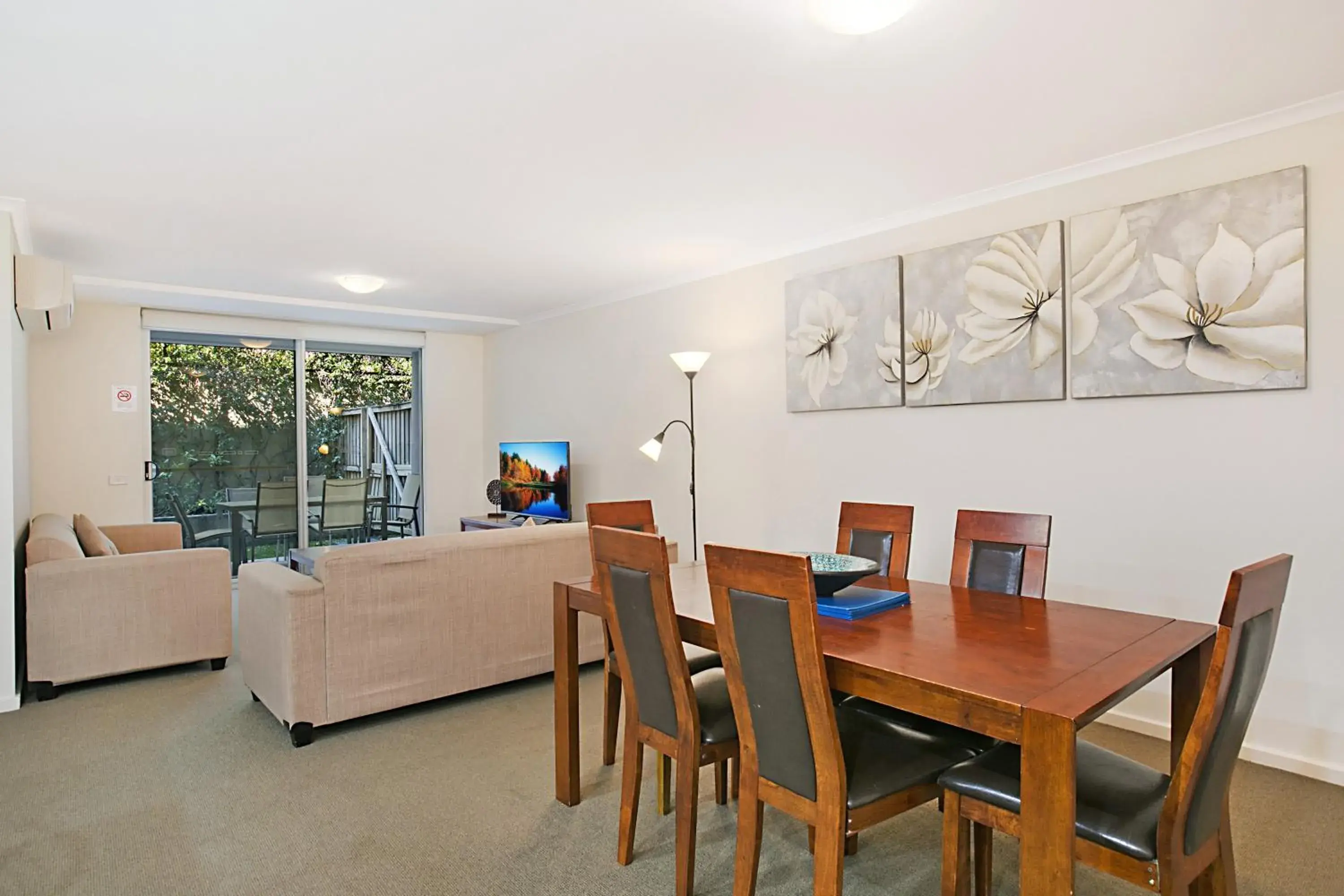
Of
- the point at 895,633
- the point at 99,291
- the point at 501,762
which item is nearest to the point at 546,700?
the point at 501,762

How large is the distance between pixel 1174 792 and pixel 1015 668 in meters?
0.34

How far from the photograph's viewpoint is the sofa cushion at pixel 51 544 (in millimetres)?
3787

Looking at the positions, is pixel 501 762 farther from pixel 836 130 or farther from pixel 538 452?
pixel 538 452

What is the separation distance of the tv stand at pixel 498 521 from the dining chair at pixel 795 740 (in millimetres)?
4343

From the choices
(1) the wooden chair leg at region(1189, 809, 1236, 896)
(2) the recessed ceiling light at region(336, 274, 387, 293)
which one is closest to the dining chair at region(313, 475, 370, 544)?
(2) the recessed ceiling light at region(336, 274, 387, 293)

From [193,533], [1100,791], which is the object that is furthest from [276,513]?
[1100,791]

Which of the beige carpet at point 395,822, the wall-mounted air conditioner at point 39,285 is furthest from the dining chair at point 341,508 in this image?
the beige carpet at point 395,822

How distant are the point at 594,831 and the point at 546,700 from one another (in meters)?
1.28

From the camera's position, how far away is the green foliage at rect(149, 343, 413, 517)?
20.2 feet

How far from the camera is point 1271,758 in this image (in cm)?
292

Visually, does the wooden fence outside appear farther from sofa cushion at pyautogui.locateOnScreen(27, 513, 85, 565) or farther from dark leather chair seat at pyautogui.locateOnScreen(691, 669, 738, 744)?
dark leather chair seat at pyautogui.locateOnScreen(691, 669, 738, 744)

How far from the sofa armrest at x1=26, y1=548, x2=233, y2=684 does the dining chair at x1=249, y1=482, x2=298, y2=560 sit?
2.47 m

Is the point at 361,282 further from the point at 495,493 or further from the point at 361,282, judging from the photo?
the point at 495,493

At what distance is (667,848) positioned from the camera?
2.33 meters
